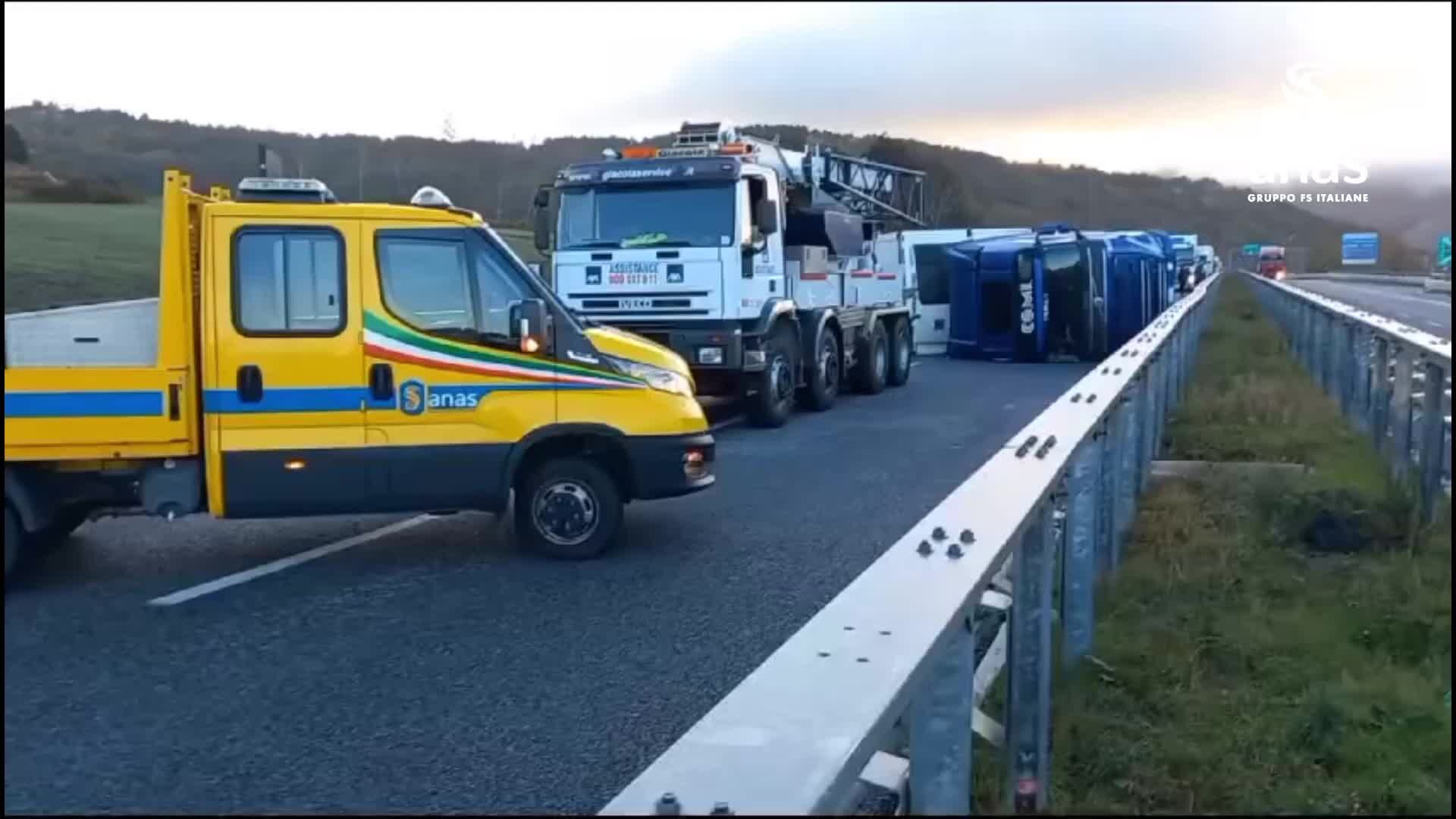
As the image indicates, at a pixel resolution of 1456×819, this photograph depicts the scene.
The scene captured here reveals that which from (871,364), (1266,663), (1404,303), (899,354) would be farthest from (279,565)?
(1404,303)

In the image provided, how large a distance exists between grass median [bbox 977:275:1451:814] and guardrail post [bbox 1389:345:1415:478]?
210 mm

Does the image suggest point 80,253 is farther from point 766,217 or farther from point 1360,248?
point 1360,248

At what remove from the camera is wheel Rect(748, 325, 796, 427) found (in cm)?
1579

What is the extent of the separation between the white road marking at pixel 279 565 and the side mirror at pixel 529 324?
165 cm

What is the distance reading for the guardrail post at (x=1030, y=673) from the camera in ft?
12.3

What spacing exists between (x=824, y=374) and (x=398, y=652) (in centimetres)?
1166

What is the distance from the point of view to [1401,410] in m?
8.72

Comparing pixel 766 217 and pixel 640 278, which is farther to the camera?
pixel 766 217

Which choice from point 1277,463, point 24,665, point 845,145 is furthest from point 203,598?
point 845,145

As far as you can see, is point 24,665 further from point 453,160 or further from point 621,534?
point 453,160

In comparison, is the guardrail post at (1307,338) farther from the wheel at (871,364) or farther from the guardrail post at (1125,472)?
the guardrail post at (1125,472)

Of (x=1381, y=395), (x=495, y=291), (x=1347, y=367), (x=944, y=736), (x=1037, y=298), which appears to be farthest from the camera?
(x=1037, y=298)

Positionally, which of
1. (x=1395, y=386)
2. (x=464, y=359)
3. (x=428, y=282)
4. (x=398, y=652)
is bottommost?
(x=398, y=652)

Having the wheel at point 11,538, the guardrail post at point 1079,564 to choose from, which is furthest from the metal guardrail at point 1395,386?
the wheel at point 11,538
